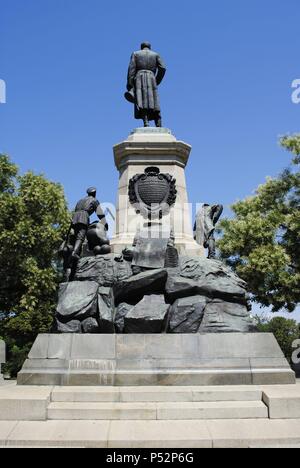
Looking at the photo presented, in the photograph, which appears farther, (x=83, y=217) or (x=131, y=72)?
(x=131, y=72)

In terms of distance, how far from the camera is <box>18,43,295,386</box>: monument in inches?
313

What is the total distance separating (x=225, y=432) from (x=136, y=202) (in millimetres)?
6814

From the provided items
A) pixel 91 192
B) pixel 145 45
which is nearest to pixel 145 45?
pixel 145 45

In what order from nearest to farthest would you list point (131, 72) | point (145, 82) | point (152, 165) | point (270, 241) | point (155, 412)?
point (155, 412)
point (152, 165)
point (145, 82)
point (131, 72)
point (270, 241)

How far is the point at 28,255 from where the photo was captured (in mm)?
24219

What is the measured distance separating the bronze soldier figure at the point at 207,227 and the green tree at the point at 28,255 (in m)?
13.5

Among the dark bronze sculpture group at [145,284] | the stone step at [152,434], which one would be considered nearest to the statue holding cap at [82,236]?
the dark bronze sculpture group at [145,284]

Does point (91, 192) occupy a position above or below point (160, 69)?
below

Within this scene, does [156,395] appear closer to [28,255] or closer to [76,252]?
[76,252]

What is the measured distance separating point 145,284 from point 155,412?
3.07 m

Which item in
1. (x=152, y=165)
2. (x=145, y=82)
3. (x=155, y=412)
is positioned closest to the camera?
(x=155, y=412)

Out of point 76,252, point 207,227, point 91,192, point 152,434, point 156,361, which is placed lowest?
point 152,434

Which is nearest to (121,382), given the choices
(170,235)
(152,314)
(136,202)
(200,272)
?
(152,314)
